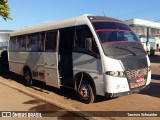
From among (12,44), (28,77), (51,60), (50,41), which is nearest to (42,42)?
(50,41)

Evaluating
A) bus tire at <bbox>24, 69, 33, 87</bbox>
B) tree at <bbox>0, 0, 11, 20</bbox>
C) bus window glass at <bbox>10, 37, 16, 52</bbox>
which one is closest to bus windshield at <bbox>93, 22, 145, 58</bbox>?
bus tire at <bbox>24, 69, 33, 87</bbox>

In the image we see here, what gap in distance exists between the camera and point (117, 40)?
8.51m

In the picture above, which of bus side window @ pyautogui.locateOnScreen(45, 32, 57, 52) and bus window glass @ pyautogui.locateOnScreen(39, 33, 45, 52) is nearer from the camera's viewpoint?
bus side window @ pyautogui.locateOnScreen(45, 32, 57, 52)

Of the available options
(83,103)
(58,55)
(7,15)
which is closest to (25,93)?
(58,55)

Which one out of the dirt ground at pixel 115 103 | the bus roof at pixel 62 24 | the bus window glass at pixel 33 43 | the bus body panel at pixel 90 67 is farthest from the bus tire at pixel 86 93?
the bus window glass at pixel 33 43

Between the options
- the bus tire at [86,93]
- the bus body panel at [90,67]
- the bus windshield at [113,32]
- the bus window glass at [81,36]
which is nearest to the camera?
the bus body panel at [90,67]

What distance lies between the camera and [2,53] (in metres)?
18.4

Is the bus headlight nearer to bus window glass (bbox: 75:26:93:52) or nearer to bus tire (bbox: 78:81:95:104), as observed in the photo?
bus tire (bbox: 78:81:95:104)

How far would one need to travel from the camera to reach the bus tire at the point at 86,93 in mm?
8578

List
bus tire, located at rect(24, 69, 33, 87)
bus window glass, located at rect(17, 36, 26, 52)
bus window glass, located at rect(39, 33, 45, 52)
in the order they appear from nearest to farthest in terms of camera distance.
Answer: bus window glass, located at rect(39, 33, 45, 52)
bus tire, located at rect(24, 69, 33, 87)
bus window glass, located at rect(17, 36, 26, 52)

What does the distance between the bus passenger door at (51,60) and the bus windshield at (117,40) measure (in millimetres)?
2356

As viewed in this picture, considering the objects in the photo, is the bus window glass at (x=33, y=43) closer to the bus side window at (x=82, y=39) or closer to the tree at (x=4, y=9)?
the bus side window at (x=82, y=39)

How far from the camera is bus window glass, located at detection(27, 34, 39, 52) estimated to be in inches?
470

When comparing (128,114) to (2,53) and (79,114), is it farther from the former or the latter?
(2,53)
